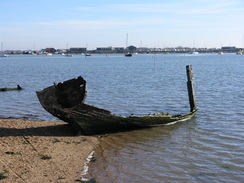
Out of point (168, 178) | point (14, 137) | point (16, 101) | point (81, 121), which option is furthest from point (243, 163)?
point (16, 101)

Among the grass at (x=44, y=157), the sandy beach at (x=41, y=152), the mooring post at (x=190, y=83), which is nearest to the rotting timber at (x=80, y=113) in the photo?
the sandy beach at (x=41, y=152)

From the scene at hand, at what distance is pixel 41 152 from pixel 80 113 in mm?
2507

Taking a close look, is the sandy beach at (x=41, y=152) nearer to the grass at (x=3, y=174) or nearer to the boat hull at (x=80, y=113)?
the grass at (x=3, y=174)

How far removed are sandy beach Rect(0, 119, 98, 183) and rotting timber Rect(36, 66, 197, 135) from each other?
591mm

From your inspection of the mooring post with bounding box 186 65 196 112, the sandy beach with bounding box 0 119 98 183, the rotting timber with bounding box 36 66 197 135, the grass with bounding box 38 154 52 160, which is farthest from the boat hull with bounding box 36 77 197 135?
the mooring post with bounding box 186 65 196 112

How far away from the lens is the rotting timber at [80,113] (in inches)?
475

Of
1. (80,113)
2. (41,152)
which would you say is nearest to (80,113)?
(80,113)

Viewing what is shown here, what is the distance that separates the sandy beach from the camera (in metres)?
8.23

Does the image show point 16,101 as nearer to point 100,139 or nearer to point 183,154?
point 100,139

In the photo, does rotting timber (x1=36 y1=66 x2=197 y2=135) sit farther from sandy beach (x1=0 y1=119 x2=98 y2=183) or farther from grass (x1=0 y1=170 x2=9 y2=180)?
grass (x1=0 y1=170 x2=9 y2=180)

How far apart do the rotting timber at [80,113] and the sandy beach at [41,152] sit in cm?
59

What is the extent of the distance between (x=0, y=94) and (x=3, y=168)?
Result: 62.1ft

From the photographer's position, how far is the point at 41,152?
9.98m

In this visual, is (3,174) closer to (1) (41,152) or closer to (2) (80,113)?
(1) (41,152)
